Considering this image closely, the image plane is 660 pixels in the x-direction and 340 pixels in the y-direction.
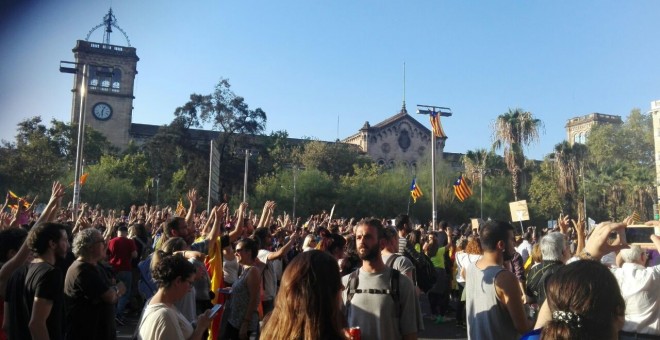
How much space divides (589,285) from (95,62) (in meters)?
70.9

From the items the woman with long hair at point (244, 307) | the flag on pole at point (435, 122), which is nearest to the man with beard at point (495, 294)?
the woman with long hair at point (244, 307)

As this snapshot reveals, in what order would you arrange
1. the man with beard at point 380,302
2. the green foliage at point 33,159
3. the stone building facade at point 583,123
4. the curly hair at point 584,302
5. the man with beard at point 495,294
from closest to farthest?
the curly hair at point 584,302
the man with beard at point 380,302
the man with beard at point 495,294
the green foliage at point 33,159
the stone building facade at point 583,123

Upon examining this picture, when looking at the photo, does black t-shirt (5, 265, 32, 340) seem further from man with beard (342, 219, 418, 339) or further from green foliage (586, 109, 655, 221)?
green foliage (586, 109, 655, 221)

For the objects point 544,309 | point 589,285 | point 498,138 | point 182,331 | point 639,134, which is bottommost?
point 182,331

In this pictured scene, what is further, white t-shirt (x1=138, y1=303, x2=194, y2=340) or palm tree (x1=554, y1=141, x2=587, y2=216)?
palm tree (x1=554, y1=141, x2=587, y2=216)

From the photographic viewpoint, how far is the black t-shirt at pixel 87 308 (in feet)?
15.2

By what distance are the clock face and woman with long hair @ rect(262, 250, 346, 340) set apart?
224 feet

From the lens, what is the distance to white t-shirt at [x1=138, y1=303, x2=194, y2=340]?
381 cm

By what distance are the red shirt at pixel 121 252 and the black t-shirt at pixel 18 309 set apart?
18.3 ft

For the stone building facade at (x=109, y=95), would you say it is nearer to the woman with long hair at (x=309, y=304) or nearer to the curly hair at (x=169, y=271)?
the curly hair at (x=169, y=271)

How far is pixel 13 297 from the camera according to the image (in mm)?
4688

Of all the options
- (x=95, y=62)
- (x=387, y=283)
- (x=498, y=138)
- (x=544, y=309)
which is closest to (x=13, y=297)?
(x=387, y=283)

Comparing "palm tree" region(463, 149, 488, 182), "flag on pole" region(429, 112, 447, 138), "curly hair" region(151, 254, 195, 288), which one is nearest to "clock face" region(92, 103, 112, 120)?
"palm tree" region(463, 149, 488, 182)

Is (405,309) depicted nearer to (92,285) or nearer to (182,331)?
(182,331)
